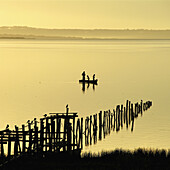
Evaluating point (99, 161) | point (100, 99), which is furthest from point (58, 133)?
point (100, 99)

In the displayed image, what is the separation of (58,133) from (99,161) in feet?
20.4

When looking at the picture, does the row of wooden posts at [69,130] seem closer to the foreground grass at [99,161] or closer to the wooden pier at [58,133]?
the wooden pier at [58,133]

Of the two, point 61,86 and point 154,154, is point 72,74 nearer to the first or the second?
point 61,86

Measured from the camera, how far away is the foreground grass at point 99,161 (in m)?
26.6

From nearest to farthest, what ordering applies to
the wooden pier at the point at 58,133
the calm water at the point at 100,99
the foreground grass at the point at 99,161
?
the foreground grass at the point at 99,161, the wooden pier at the point at 58,133, the calm water at the point at 100,99

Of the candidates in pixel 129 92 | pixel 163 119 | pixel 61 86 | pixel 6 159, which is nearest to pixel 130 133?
pixel 163 119

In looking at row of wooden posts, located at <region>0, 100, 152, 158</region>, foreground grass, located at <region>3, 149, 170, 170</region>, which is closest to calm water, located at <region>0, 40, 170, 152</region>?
row of wooden posts, located at <region>0, 100, 152, 158</region>

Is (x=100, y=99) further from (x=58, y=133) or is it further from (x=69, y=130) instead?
(x=69, y=130)

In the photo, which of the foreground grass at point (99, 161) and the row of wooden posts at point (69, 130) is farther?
the row of wooden posts at point (69, 130)

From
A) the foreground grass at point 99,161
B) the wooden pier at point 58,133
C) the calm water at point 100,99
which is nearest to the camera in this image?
the foreground grass at point 99,161

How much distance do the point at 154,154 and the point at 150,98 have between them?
4141 cm

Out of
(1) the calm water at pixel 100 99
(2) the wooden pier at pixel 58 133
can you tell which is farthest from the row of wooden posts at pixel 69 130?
(1) the calm water at pixel 100 99

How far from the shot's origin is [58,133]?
34094 mm

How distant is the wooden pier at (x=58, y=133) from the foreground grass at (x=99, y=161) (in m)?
0.71
